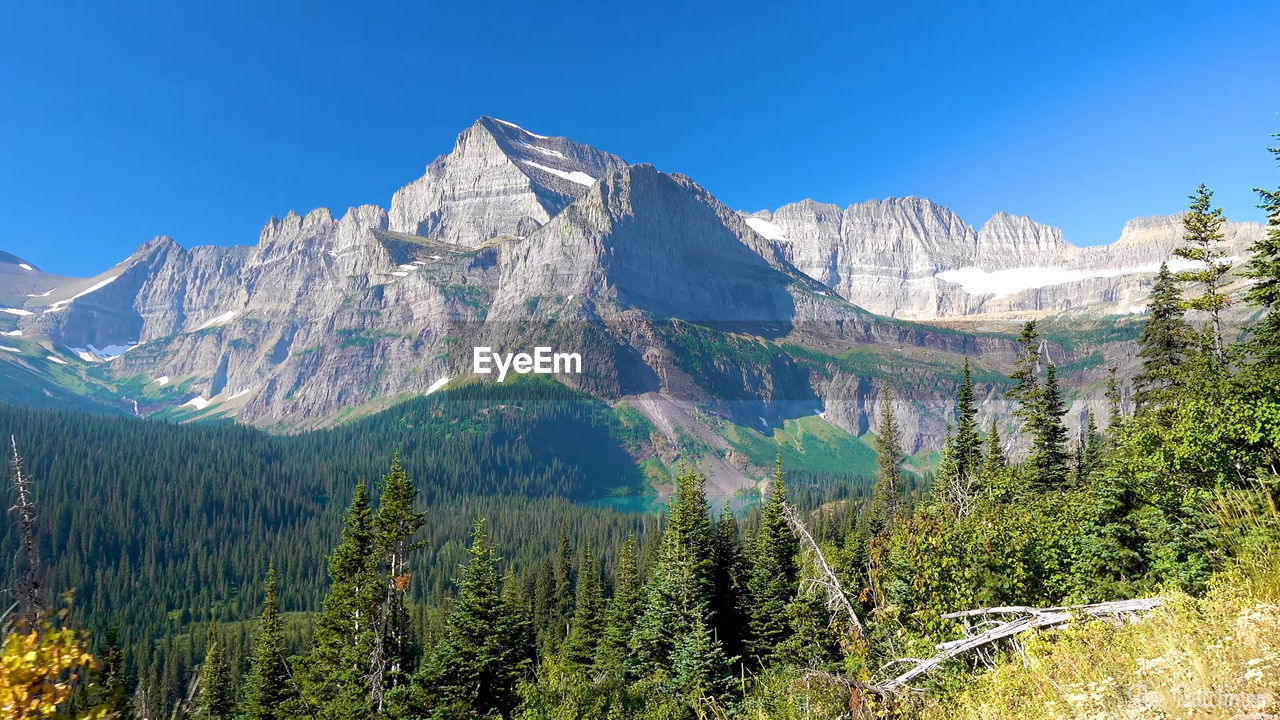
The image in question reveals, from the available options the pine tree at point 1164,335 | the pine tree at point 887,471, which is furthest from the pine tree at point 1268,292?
the pine tree at point 887,471

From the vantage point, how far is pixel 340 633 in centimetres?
3619

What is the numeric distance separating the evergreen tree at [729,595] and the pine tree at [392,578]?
703 inches

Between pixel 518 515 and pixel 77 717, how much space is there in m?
192

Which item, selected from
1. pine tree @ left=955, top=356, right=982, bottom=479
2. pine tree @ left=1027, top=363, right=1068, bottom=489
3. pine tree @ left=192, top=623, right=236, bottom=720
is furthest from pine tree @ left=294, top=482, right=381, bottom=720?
A: pine tree @ left=1027, top=363, right=1068, bottom=489

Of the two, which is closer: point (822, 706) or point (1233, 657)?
point (1233, 657)

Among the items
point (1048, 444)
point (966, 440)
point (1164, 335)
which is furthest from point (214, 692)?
point (1164, 335)

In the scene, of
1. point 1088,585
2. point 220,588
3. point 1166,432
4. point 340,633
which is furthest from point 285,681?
point 220,588

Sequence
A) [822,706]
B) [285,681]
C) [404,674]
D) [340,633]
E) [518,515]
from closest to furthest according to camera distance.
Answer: [822,706] → [404,674] → [340,633] → [285,681] → [518,515]

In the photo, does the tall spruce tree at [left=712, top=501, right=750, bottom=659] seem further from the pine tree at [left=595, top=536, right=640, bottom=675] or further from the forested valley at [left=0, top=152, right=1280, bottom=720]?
the pine tree at [left=595, top=536, right=640, bottom=675]

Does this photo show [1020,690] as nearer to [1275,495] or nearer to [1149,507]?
[1275,495]

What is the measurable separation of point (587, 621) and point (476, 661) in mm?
36763

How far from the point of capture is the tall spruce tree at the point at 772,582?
136 feet

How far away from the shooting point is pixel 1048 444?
48.4 m

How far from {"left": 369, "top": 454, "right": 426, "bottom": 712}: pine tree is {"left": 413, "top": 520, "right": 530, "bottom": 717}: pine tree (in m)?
4.06
